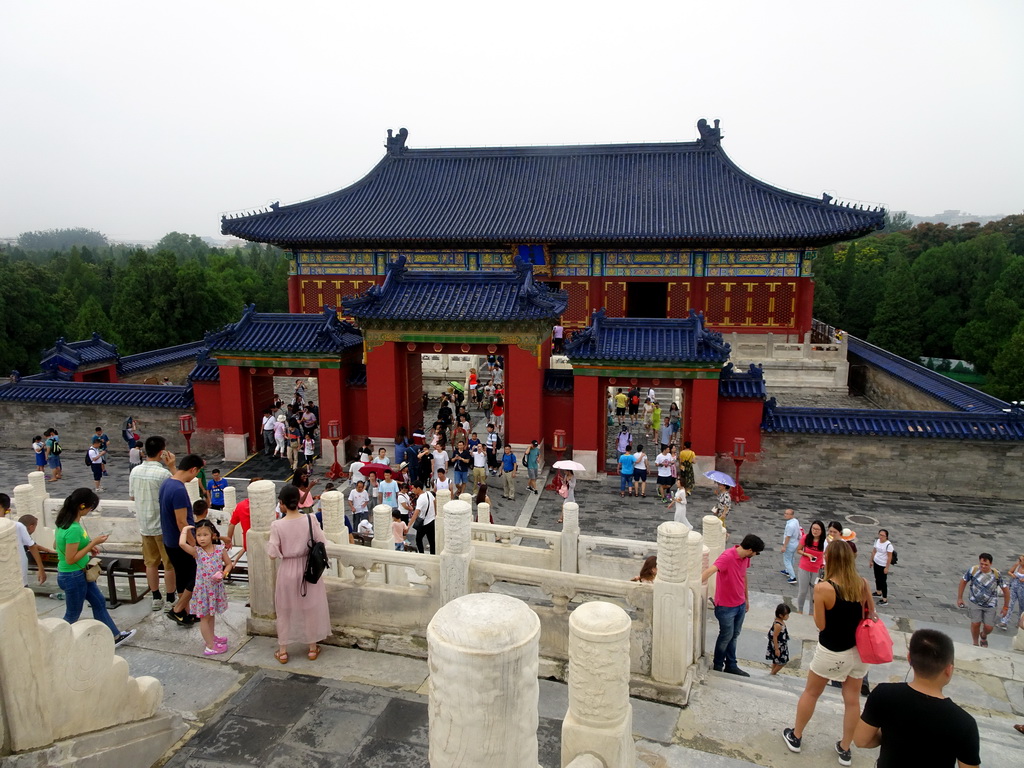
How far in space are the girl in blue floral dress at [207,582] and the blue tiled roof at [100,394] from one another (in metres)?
13.6

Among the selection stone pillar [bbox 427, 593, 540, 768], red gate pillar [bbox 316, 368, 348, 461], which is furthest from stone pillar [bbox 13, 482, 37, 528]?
stone pillar [bbox 427, 593, 540, 768]

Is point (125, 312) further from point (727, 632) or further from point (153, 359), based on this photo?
point (727, 632)

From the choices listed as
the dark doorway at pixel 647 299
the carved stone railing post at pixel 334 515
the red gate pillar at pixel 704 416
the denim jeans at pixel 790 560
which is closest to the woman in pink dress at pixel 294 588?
the carved stone railing post at pixel 334 515

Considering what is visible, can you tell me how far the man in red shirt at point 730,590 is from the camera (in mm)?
6568

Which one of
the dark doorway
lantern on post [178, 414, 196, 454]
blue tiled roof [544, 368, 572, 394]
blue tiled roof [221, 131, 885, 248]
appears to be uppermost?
blue tiled roof [221, 131, 885, 248]

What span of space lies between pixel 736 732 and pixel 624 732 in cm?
232

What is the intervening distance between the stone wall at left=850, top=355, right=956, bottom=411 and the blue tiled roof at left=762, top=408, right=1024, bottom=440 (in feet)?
10.1

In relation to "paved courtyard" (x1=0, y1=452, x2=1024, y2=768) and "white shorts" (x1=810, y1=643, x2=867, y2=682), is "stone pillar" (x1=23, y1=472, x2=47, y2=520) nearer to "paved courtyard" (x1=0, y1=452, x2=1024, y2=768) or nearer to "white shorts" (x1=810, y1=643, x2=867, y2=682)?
"paved courtyard" (x1=0, y1=452, x2=1024, y2=768)

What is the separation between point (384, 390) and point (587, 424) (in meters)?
5.15

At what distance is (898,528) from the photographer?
45.0 ft

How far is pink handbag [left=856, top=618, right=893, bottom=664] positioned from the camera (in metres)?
5.02

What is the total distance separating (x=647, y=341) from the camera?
1662 cm

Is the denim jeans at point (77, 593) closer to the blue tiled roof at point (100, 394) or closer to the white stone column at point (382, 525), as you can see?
the white stone column at point (382, 525)

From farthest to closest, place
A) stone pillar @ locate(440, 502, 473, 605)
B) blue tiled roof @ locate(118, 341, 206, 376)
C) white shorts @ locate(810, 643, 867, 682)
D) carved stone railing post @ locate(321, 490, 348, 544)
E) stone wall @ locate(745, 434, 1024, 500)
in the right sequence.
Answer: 1. blue tiled roof @ locate(118, 341, 206, 376)
2. stone wall @ locate(745, 434, 1024, 500)
3. carved stone railing post @ locate(321, 490, 348, 544)
4. stone pillar @ locate(440, 502, 473, 605)
5. white shorts @ locate(810, 643, 867, 682)
